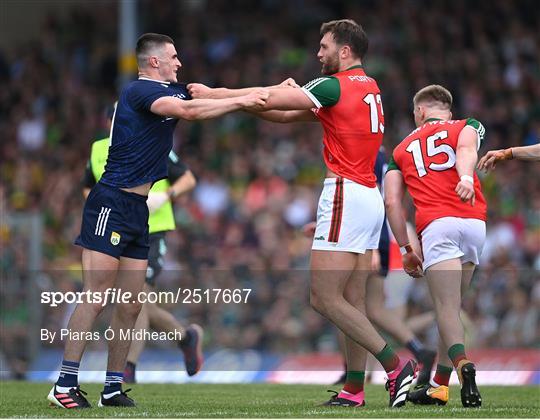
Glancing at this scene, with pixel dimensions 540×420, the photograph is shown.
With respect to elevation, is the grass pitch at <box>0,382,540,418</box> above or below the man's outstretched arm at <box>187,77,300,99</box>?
below

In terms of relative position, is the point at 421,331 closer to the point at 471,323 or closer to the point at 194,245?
the point at 471,323

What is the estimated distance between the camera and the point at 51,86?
25.8 meters

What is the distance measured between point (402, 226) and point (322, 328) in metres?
6.33

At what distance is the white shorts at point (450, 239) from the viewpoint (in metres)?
9.65

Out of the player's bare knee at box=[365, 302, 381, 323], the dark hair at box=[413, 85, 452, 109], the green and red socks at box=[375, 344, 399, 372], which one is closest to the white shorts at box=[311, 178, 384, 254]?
the green and red socks at box=[375, 344, 399, 372]

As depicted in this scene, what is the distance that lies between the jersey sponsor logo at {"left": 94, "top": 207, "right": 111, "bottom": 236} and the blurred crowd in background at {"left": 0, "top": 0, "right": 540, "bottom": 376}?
6.11 m

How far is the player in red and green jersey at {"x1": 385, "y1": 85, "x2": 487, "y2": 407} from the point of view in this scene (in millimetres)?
9555

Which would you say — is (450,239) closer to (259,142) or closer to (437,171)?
(437,171)

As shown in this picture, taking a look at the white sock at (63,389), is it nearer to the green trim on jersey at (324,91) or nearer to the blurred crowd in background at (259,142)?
the green trim on jersey at (324,91)

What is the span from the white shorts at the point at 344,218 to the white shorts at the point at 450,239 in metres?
0.47

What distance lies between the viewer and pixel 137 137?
9.43m

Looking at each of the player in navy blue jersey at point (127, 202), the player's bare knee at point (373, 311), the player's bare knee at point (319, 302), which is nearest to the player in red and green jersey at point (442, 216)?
the player's bare knee at point (319, 302)

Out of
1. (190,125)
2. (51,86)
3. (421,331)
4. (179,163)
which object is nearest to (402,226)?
(179,163)

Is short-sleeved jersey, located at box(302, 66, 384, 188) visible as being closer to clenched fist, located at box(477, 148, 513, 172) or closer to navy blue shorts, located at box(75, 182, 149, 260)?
clenched fist, located at box(477, 148, 513, 172)
